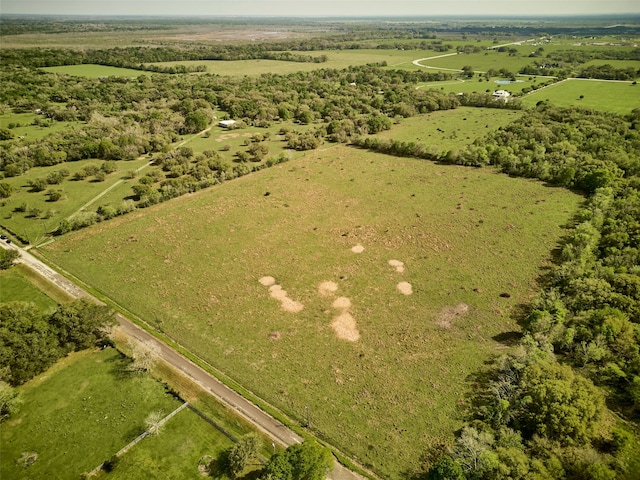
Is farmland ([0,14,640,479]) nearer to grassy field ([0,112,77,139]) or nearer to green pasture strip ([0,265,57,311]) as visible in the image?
green pasture strip ([0,265,57,311])

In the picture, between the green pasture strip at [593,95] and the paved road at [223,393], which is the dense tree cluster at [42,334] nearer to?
the paved road at [223,393]

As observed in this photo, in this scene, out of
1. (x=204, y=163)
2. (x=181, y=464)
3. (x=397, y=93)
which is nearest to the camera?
(x=181, y=464)

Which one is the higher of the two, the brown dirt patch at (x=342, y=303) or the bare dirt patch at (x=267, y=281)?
the bare dirt patch at (x=267, y=281)

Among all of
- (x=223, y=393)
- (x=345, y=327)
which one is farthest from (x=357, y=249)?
(x=223, y=393)

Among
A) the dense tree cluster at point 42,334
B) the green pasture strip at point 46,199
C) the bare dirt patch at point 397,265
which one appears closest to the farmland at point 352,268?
the green pasture strip at point 46,199

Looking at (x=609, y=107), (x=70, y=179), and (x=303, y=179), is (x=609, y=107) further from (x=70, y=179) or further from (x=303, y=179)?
(x=70, y=179)

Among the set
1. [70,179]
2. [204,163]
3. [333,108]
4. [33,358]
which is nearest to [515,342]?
[33,358]

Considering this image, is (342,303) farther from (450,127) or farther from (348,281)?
(450,127)
